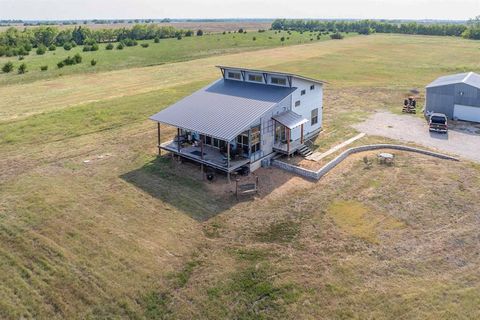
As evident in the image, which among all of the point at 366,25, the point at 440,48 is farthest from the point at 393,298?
the point at 366,25

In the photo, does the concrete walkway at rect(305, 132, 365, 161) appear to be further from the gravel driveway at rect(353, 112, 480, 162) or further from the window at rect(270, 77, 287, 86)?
the window at rect(270, 77, 287, 86)

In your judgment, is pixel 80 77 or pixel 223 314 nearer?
pixel 223 314

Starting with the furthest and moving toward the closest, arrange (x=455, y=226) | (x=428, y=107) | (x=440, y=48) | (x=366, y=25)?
(x=366, y=25), (x=440, y=48), (x=428, y=107), (x=455, y=226)

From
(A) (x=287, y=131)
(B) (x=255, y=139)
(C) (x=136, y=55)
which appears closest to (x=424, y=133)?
(A) (x=287, y=131)

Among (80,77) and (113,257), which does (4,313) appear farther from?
(80,77)

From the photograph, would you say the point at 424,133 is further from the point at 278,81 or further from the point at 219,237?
the point at 219,237

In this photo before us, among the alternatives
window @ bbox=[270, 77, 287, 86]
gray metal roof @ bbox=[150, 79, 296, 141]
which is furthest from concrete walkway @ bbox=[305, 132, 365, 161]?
window @ bbox=[270, 77, 287, 86]
